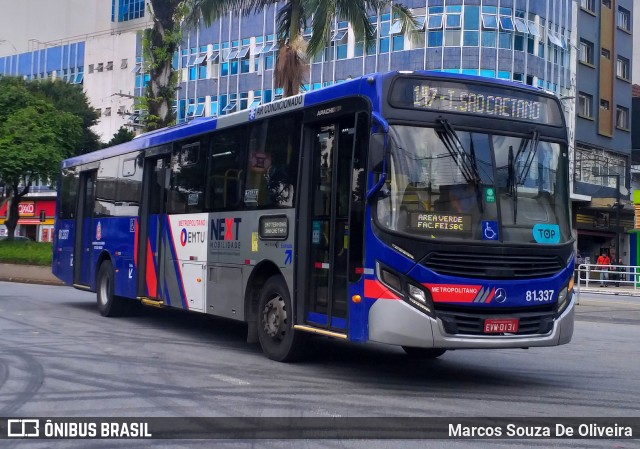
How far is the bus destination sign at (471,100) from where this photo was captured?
9094 mm

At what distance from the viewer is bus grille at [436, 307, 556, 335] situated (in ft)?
28.6

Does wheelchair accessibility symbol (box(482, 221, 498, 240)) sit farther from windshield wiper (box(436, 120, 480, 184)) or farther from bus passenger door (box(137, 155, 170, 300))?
bus passenger door (box(137, 155, 170, 300))

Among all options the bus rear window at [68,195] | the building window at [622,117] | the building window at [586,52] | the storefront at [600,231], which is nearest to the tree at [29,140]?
the bus rear window at [68,195]

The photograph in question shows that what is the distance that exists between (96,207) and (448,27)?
28510mm

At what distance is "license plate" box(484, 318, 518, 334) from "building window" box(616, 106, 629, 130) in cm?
4454

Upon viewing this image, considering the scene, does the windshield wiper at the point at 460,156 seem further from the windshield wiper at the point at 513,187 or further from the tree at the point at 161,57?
the tree at the point at 161,57

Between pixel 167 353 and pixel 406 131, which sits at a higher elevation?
pixel 406 131

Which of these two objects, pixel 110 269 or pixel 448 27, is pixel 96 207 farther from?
pixel 448 27

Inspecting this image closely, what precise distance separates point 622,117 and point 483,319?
45.9 metres

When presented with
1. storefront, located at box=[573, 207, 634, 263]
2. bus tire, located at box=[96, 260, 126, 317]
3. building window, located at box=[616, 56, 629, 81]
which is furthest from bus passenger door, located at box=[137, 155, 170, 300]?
building window, located at box=[616, 56, 629, 81]

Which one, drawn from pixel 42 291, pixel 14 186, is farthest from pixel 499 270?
pixel 14 186

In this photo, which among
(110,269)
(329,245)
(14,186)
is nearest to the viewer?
(329,245)

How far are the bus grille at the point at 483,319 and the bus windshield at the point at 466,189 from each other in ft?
2.61

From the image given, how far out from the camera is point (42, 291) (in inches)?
967
